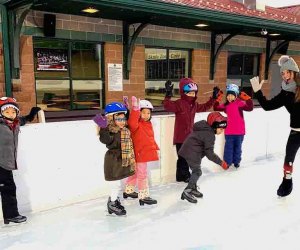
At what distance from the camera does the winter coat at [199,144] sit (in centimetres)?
388

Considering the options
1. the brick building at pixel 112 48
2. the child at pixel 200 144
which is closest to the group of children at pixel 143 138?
the child at pixel 200 144

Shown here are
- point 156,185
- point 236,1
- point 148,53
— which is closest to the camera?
point 156,185

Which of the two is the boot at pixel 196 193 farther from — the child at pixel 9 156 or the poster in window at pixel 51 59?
the poster in window at pixel 51 59

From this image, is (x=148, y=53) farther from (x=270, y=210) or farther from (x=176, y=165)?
(x=270, y=210)

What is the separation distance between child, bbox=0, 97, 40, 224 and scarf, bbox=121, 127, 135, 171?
3.57 ft

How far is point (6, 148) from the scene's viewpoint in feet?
10.4

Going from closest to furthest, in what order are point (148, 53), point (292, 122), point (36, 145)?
point (36, 145), point (292, 122), point (148, 53)

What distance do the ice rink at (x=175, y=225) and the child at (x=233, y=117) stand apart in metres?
1.11

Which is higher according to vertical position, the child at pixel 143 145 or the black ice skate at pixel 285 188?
the child at pixel 143 145

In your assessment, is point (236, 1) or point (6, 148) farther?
point (236, 1)

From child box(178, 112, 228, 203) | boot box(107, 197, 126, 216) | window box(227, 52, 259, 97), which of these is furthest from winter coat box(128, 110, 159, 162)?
window box(227, 52, 259, 97)

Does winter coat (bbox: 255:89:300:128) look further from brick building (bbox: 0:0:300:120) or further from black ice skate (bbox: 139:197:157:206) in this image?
brick building (bbox: 0:0:300:120)

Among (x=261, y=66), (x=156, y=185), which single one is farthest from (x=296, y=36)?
(x=156, y=185)

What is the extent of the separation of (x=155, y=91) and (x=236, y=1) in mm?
4530
